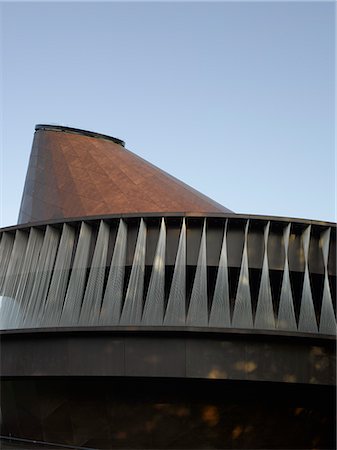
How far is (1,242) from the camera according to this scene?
26.9 meters

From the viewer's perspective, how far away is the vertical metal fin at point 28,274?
2478 centimetres

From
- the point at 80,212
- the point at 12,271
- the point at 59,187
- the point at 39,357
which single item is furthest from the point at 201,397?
the point at 59,187

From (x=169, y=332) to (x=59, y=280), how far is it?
5.72 m

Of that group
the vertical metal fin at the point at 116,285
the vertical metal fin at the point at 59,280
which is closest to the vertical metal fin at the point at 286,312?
the vertical metal fin at the point at 116,285

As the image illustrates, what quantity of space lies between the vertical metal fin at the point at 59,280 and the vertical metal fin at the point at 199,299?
4.89 meters

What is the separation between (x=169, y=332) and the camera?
2050 centimetres

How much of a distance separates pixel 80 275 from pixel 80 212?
6587mm

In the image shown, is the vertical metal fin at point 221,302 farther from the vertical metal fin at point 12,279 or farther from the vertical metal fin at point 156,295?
the vertical metal fin at point 12,279

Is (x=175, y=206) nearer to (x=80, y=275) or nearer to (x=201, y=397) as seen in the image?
(x=80, y=275)

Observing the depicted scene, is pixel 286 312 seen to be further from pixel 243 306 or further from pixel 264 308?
pixel 243 306

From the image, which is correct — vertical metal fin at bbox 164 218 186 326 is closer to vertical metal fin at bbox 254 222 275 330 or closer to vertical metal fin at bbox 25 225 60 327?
vertical metal fin at bbox 254 222 275 330

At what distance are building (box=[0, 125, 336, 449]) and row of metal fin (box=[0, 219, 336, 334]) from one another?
0.04m

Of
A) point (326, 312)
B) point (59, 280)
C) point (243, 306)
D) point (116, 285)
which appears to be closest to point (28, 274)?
point (59, 280)

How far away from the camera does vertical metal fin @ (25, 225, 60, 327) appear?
2414cm
